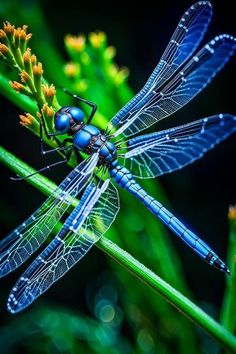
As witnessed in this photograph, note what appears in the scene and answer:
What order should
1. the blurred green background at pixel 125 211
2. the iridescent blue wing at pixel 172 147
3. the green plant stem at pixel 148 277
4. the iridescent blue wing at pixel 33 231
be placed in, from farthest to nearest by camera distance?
1. the blurred green background at pixel 125 211
2. the iridescent blue wing at pixel 172 147
3. the iridescent blue wing at pixel 33 231
4. the green plant stem at pixel 148 277

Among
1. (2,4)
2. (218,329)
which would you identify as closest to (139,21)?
(2,4)

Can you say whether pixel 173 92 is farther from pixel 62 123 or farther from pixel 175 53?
pixel 62 123

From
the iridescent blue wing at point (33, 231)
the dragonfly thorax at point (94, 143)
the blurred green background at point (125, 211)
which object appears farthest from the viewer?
the blurred green background at point (125, 211)

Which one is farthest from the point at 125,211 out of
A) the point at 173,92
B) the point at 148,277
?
the point at 148,277

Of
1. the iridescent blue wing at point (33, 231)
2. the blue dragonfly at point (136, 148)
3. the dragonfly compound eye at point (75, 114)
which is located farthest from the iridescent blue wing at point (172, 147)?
the iridescent blue wing at point (33, 231)

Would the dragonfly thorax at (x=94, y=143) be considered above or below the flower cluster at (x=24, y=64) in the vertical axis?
above

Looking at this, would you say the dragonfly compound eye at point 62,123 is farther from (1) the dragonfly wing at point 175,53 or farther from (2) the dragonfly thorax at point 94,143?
(1) the dragonfly wing at point 175,53
